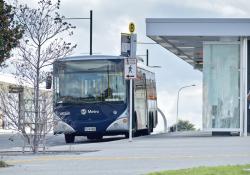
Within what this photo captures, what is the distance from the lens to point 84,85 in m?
31.8

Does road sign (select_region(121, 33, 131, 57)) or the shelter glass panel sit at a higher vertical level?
road sign (select_region(121, 33, 131, 57))

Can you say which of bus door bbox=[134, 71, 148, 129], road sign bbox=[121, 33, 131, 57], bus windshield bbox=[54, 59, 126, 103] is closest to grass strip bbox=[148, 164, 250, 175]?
road sign bbox=[121, 33, 131, 57]

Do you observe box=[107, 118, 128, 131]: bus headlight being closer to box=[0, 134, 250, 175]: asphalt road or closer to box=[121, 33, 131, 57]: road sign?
box=[121, 33, 131, 57]: road sign

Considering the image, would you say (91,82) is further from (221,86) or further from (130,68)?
(221,86)

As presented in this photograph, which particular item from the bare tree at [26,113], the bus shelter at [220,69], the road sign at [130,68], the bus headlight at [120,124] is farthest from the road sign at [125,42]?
the bare tree at [26,113]

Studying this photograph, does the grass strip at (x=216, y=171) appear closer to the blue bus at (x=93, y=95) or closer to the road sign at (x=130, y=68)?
the road sign at (x=130, y=68)

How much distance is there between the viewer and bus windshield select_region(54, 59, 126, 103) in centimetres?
3177

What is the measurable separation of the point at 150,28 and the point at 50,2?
902 cm

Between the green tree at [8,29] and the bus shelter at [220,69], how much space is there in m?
6.55

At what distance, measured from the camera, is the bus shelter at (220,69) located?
1227 inches

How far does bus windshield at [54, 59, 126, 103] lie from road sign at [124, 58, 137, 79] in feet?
14.8

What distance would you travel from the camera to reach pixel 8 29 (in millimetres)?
26734

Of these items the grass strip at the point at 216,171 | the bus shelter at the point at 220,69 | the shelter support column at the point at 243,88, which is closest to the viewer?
the grass strip at the point at 216,171

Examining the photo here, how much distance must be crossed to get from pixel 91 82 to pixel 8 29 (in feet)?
19.8
